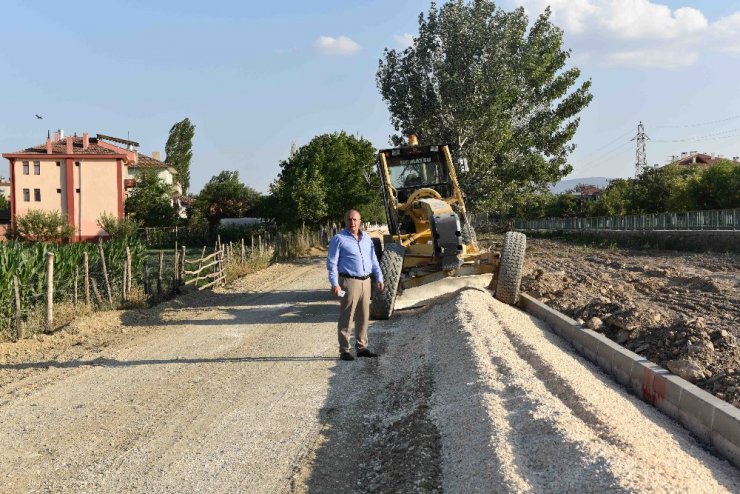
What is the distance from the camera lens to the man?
27.4 ft

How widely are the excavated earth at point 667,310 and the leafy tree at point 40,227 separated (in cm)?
3424

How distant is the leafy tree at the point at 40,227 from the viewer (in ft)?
145

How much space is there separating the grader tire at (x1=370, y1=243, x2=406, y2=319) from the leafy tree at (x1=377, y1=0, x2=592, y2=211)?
18442 mm

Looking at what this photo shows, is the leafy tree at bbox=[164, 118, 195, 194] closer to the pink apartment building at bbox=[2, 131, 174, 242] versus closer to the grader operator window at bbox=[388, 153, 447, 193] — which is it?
the pink apartment building at bbox=[2, 131, 174, 242]

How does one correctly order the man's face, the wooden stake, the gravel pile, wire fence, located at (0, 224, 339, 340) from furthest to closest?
the wooden stake, wire fence, located at (0, 224, 339, 340), the man's face, the gravel pile

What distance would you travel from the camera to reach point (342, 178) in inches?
1561

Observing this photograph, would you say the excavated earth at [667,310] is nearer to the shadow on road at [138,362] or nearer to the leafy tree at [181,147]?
the shadow on road at [138,362]

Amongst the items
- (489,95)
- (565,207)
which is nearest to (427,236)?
(489,95)

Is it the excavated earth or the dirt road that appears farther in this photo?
the excavated earth

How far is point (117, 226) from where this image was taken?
50.3m

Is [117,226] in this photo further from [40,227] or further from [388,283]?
[388,283]

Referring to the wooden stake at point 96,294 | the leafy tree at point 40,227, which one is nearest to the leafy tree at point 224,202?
the leafy tree at point 40,227

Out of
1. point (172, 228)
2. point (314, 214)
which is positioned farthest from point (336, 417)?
point (172, 228)

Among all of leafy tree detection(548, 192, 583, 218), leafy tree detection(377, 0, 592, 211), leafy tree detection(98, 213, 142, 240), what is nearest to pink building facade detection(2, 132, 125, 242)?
leafy tree detection(98, 213, 142, 240)
